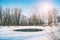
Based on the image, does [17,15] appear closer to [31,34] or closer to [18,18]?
[18,18]

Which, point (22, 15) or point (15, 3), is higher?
point (15, 3)

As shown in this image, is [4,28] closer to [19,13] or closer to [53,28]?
[19,13]

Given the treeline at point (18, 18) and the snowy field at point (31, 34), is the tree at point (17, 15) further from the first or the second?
the snowy field at point (31, 34)

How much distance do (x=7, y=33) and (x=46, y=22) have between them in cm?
58

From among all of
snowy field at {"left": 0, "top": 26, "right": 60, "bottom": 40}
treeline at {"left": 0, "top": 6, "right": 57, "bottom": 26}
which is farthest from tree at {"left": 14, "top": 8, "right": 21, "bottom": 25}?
snowy field at {"left": 0, "top": 26, "right": 60, "bottom": 40}

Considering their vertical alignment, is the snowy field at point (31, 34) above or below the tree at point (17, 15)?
below

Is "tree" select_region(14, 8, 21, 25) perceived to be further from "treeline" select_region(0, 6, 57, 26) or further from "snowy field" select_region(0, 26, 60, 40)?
"snowy field" select_region(0, 26, 60, 40)

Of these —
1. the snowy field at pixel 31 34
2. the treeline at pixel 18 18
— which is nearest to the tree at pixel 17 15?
the treeline at pixel 18 18

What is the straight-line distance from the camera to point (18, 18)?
1.55m

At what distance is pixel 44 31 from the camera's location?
1.53 m

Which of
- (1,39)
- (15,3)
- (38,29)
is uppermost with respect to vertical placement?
(15,3)

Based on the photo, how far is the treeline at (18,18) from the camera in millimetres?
1536

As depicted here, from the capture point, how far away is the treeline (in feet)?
5.04

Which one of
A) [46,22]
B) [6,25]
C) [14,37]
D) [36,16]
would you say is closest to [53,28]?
[46,22]
